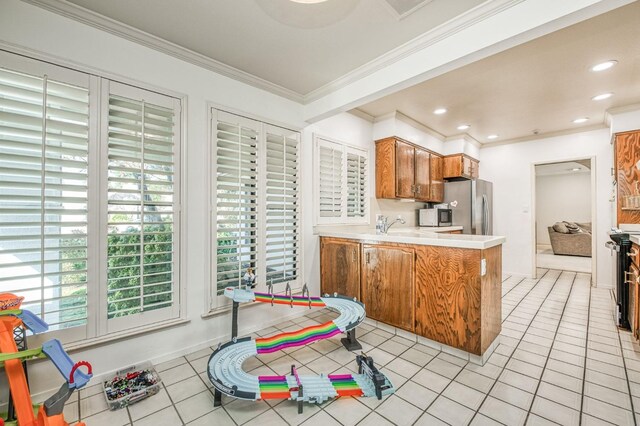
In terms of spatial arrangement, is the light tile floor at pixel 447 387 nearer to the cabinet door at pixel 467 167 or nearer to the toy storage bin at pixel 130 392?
the toy storage bin at pixel 130 392

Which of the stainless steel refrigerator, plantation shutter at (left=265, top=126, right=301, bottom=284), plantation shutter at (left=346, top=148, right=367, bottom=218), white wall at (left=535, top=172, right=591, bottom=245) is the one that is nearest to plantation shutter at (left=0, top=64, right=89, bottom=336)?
plantation shutter at (left=265, top=126, right=301, bottom=284)

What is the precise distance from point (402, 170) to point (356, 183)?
2.60ft

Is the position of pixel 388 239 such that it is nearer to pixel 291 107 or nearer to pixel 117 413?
pixel 291 107

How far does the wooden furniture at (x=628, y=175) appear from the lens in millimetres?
3635

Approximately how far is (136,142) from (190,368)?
5.96ft

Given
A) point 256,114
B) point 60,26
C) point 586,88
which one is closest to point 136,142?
point 60,26

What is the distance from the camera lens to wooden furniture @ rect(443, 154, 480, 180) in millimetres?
5066

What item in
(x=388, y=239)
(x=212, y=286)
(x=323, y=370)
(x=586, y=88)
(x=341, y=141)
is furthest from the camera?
(x=341, y=141)

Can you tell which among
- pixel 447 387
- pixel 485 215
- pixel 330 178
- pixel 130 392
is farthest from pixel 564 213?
pixel 130 392

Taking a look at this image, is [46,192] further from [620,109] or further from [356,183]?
[620,109]

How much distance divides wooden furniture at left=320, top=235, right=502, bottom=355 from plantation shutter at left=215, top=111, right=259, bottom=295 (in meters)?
1.20

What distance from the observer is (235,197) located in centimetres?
263

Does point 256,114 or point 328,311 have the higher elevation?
point 256,114

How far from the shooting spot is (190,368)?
2.13 metres
